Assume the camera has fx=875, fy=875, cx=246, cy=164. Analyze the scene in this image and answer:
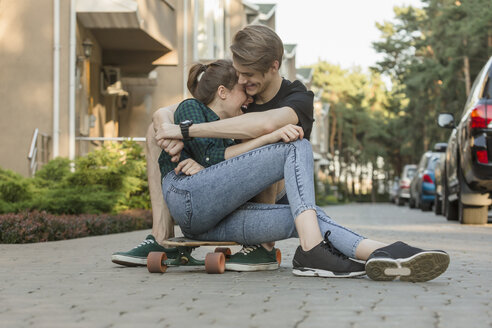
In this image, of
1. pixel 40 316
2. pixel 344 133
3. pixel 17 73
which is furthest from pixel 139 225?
pixel 344 133

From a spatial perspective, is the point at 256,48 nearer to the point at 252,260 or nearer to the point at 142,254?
the point at 252,260

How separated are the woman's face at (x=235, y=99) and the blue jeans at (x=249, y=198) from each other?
1.43 ft

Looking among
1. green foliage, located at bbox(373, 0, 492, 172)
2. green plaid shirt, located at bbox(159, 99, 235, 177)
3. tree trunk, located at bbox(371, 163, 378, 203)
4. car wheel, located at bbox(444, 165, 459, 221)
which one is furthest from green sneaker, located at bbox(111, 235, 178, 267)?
tree trunk, located at bbox(371, 163, 378, 203)

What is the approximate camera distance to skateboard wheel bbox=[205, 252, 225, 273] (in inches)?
226

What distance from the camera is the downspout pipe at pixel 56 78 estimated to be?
1681 cm

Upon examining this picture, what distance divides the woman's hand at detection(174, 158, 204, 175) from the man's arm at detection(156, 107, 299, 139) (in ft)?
0.63

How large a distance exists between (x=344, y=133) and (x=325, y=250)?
7086 cm

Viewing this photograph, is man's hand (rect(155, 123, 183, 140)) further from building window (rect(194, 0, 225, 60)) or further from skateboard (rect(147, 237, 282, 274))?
building window (rect(194, 0, 225, 60))

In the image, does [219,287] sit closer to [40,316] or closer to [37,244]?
[40,316]

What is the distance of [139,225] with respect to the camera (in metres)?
13.2

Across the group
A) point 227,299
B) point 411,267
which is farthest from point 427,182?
point 227,299

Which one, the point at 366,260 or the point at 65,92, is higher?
the point at 65,92

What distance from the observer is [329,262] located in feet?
17.4

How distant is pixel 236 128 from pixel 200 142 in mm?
287
